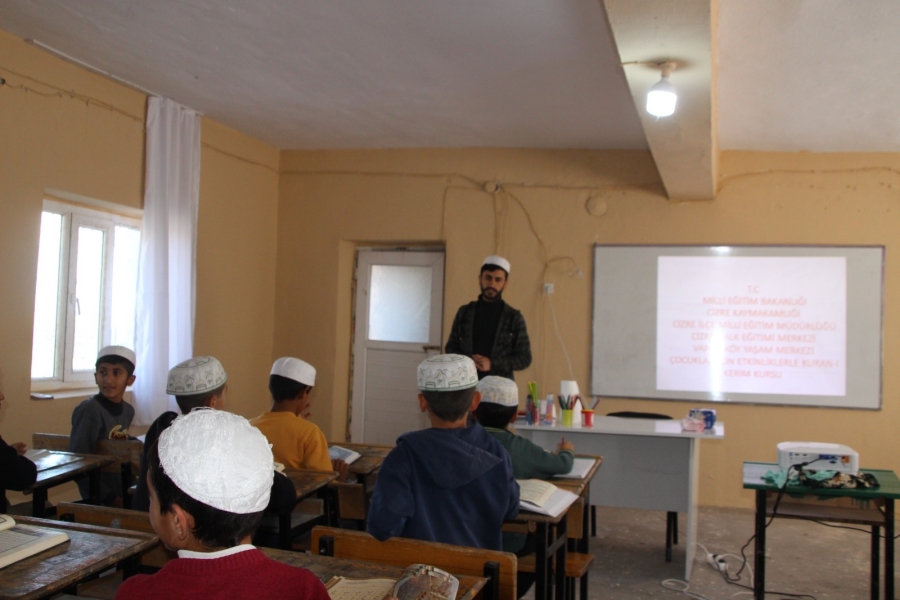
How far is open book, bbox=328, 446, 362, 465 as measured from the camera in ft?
10.9

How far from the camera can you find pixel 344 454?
3.38 metres

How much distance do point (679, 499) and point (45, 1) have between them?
160 inches

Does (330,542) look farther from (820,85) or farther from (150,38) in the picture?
(820,85)

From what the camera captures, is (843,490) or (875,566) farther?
(875,566)

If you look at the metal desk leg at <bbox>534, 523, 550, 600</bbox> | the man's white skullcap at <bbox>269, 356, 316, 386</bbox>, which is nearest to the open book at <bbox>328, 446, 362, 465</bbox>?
the man's white skullcap at <bbox>269, 356, 316, 386</bbox>

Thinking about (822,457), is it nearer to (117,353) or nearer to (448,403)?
(448,403)

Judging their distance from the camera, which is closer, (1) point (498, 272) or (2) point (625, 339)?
(1) point (498, 272)

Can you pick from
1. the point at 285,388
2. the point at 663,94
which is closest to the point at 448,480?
the point at 285,388

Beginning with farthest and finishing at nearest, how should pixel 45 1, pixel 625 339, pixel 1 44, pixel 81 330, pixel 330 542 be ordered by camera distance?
pixel 625 339, pixel 81 330, pixel 1 44, pixel 45 1, pixel 330 542

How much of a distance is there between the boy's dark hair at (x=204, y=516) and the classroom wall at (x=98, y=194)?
3.60 metres

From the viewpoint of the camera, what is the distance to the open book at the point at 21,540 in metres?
1.62

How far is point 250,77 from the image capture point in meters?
4.75

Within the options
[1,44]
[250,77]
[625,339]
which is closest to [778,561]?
[625,339]

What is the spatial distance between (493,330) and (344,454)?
5.28ft
